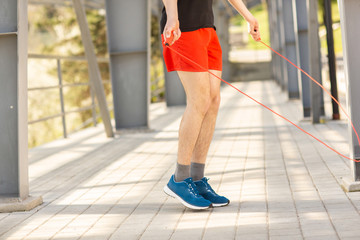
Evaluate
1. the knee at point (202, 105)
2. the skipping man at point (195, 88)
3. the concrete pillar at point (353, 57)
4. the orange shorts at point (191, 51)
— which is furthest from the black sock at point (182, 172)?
the concrete pillar at point (353, 57)

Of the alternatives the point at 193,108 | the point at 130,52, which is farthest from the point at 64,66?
the point at 193,108

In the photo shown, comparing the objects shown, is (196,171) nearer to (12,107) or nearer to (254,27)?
(254,27)

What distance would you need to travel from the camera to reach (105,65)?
33.3 m

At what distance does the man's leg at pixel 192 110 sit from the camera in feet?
12.2

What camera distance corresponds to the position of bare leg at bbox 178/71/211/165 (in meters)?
3.72

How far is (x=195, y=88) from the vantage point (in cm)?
372

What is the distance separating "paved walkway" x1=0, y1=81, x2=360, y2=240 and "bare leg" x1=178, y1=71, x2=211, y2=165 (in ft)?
1.30

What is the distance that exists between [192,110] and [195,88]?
0.43 ft

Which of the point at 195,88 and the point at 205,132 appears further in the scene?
the point at 205,132

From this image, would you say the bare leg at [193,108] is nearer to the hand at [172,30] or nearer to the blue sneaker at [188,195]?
the blue sneaker at [188,195]

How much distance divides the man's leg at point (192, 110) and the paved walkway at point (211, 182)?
14.2 inches

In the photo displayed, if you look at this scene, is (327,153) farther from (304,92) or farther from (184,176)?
(304,92)

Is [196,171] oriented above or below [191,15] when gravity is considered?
below

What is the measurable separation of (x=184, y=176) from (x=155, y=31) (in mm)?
30259
